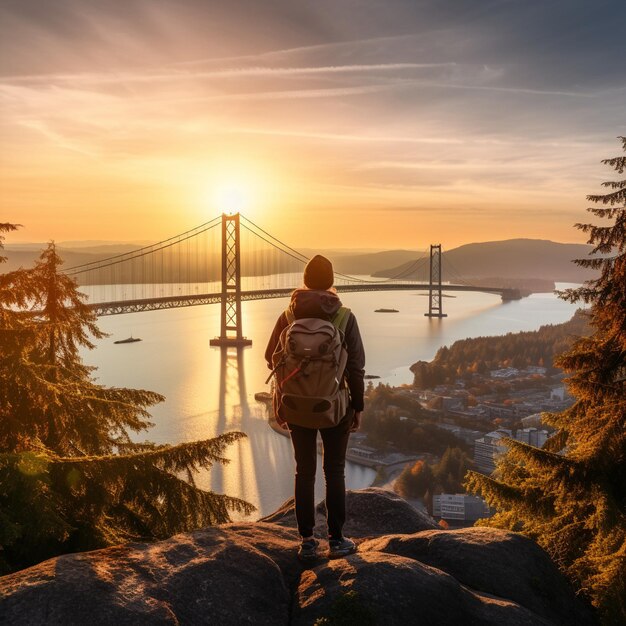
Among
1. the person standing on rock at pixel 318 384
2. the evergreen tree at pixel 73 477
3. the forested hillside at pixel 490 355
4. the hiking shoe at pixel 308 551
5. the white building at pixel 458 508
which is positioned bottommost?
the white building at pixel 458 508

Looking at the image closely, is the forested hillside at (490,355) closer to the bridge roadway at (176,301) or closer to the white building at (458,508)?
the bridge roadway at (176,301)

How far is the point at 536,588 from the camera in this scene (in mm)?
3816

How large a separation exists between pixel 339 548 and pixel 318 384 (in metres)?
1.12

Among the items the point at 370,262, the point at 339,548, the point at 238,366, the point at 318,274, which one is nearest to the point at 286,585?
the point at 339,548

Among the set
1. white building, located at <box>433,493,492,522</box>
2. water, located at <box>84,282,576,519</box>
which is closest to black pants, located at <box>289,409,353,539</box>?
water, located at <box>84,282,576,519</box>

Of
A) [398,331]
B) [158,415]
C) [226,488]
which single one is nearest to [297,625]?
[226,488]

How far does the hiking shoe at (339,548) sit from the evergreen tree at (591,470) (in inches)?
62.5

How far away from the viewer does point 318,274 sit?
3672mm

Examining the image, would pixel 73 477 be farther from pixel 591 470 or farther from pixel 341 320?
pixel 591 470

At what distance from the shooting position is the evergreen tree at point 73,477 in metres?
3.44

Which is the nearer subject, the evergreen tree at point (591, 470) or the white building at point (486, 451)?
the evergreen tree at point (591, 470)

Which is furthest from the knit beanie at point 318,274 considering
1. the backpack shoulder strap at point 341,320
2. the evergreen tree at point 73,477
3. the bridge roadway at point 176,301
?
the bridge roadway at point 176,301

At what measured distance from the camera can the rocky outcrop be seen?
Answer: 9.13 ft

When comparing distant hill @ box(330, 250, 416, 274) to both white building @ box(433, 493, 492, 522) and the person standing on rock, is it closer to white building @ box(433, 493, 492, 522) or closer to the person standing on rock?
white building @ box(433, 493, 492, 522)
